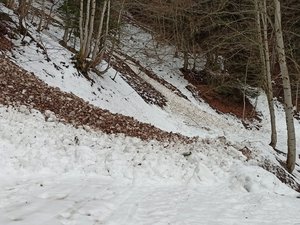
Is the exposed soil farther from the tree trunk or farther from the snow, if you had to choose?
the snow

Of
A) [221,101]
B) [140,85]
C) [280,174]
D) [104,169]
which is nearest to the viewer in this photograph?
[104,169]

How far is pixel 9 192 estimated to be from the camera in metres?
5.42

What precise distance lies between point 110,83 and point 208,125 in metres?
5.17

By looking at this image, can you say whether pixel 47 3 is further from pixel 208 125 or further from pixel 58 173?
pixel 58 173

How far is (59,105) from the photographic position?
1045cm

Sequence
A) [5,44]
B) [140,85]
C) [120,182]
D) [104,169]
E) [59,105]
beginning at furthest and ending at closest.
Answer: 1. [140,85]
2. [5,44]
3. [59,105]
4. [104,169]
5. [120,182]

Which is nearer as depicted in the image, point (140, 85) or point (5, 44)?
point (5, 44)

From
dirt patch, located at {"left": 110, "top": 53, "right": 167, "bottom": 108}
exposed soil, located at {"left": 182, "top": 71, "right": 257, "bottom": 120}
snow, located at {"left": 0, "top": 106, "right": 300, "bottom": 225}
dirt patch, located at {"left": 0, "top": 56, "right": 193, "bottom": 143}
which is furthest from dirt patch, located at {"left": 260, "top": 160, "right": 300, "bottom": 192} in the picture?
exposed soil, located at {"left": 182, "top": 71, "right": 257, "bottom": 120}

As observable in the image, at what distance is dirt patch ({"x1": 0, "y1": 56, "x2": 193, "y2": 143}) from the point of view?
31.8 ft

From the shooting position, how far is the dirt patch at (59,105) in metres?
9.69

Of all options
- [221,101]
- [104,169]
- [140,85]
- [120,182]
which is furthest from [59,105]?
[221,101]

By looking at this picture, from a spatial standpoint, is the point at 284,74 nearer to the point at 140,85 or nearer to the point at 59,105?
the point at 59,105

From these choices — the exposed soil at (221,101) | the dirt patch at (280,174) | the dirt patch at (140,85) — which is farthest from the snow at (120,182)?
the exposed soil at (221,101)

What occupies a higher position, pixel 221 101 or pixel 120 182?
pixel 221 101
